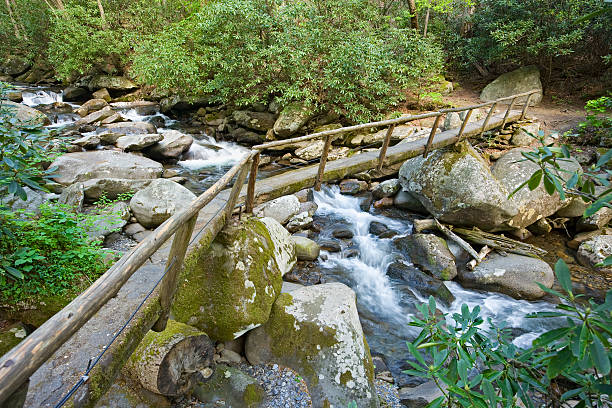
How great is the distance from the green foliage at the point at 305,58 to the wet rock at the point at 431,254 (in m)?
5.98

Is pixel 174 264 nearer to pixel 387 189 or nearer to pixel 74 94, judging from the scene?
pixel 387 189

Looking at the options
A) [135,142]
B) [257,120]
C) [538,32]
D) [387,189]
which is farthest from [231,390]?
[538,32]

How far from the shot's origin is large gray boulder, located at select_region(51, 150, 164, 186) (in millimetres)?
6940

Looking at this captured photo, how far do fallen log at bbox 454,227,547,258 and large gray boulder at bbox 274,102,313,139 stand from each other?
6.91m

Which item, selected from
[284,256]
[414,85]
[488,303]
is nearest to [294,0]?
[414,85]

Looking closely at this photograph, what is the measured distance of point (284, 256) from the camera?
518cm

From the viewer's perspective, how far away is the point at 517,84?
1253cm

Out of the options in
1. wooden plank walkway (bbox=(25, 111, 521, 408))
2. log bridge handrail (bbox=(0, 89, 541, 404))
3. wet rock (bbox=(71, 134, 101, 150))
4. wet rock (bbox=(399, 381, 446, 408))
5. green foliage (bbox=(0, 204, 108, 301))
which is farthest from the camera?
wet rock (bbox=(71, 134, 101, 150))

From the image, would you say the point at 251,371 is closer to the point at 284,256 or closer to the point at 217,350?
the point at 217,350

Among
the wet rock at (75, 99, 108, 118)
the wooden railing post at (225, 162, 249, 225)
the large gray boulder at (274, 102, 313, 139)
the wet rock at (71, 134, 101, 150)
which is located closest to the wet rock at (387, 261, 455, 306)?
the wooden railing post at (225, 162, 249, 225)

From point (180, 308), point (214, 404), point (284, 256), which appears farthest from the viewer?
point (284, 256)

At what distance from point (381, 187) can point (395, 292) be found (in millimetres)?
3455

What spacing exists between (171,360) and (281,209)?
15.5ft

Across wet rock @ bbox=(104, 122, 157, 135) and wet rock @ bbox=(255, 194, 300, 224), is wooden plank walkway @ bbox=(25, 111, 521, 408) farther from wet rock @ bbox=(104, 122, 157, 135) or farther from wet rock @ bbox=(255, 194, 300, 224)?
wet rock @ bbox=(104, 122, 157, 135)
